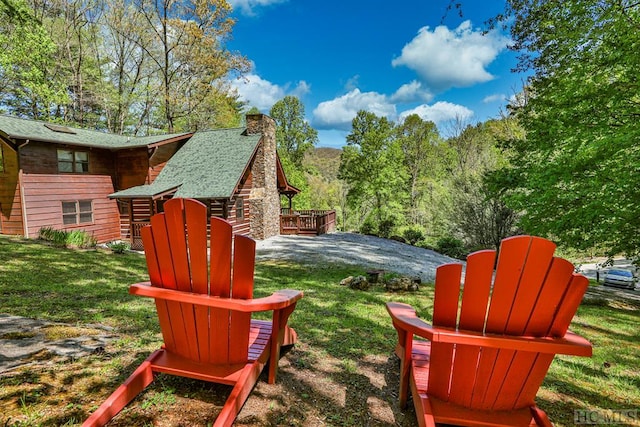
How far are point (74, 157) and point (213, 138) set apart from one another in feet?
19.7

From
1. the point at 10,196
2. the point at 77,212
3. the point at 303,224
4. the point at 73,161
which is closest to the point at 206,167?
the point at 73,161

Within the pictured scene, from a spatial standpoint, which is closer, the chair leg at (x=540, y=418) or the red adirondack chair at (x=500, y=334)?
the red adirondack chair at (x=500, y=334)

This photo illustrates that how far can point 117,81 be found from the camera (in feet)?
75.4

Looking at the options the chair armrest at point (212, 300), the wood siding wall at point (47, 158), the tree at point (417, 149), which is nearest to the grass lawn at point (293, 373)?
the chair armrest at point (212, 300)

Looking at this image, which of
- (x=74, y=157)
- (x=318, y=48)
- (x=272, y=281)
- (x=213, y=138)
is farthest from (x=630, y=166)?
(x=318, y=48)

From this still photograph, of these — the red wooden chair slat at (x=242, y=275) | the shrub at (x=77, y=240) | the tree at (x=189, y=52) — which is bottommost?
the shrub at (x=77, y=240)

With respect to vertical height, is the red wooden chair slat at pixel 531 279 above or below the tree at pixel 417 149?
below

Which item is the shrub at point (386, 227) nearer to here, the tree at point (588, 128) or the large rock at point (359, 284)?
the tree at point (588, 128)

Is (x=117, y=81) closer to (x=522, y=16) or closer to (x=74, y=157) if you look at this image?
(x=74, y=157)

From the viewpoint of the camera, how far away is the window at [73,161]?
12.2 meters

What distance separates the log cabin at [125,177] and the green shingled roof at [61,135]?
0.04m

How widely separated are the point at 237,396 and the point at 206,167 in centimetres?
1386

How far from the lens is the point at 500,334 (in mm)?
1659

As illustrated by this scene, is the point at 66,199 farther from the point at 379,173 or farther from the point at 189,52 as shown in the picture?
the point at 379,173
